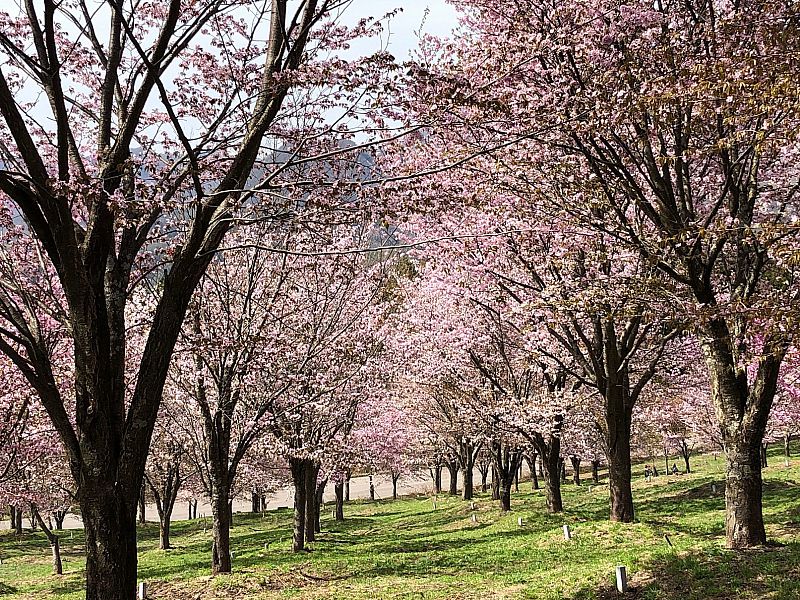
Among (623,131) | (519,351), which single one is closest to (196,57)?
(623,131)

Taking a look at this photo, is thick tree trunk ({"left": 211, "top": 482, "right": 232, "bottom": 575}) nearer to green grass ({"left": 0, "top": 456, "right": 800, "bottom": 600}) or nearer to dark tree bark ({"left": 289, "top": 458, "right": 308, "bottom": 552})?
green grass ({"left": 0, "top": 456, "right": 800, "bottom": 600})

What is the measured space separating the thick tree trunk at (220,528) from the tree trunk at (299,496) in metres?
3.64

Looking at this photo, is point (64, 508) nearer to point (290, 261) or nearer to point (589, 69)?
point (290, 261)

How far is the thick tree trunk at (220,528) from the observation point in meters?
14.4

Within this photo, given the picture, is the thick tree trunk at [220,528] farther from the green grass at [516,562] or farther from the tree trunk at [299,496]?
the tree trunk at [299,496]

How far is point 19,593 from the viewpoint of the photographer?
1873 cm

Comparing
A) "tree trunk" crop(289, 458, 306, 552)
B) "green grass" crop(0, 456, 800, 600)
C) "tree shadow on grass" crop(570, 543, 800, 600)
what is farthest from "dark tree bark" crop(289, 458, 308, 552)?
"tree shadow on grass" crop(570, 543, 800, 600)

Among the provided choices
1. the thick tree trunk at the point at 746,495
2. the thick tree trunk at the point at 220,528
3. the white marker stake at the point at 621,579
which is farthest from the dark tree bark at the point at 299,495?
the thick tree trunk at the point at 746,495

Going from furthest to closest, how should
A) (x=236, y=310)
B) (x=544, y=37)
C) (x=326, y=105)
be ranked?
(x=236, y=310)
(x=544, y=37)
(x=326, y=105)

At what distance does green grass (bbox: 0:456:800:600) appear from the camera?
8773mm

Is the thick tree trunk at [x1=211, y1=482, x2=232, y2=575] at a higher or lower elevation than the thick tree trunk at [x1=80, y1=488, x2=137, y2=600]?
lower

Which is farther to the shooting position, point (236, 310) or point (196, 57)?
point (236, 310)

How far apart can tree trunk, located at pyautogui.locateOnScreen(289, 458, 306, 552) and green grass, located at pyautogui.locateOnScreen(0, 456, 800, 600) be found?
572 millimetres

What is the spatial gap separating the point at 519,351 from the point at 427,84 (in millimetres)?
15056
